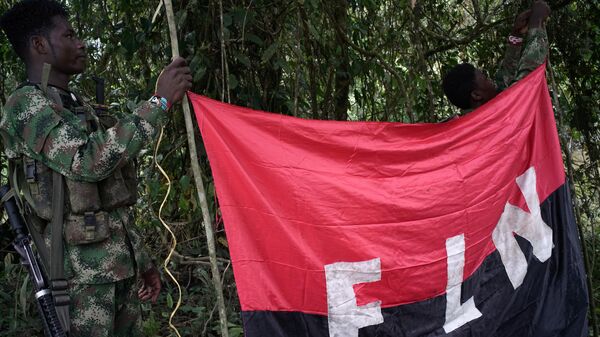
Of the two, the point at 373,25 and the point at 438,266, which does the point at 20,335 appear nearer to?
the point at 438,266

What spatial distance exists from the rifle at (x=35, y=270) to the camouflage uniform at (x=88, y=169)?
0.22ft

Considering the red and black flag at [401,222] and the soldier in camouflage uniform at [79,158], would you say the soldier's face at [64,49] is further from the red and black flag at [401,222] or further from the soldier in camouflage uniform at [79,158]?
the red and black flag at [401,222]

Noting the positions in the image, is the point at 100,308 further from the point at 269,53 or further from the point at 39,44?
the point at 269,53

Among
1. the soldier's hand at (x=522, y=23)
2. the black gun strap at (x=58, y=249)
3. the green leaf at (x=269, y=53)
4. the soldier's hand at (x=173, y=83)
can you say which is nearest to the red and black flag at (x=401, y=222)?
the soldier's hand at (x=173, y=83)

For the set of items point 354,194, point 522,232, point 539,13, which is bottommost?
point 522,232

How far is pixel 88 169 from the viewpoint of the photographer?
2102mm

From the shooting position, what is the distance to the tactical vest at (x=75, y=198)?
2172 millimetres

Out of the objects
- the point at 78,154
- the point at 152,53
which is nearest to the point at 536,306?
the point at 78,154

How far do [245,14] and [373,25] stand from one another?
187 cm

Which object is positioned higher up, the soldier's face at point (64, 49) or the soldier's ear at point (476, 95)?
the soldier's ear at point (476, 95)

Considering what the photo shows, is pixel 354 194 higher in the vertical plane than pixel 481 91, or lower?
lower

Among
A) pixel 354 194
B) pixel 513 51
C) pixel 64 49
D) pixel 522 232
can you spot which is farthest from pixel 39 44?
pixel 513 51

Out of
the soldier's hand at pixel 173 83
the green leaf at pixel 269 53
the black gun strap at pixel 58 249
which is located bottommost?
the black gun strap at pixel 58 249

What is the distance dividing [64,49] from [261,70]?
1438mm
